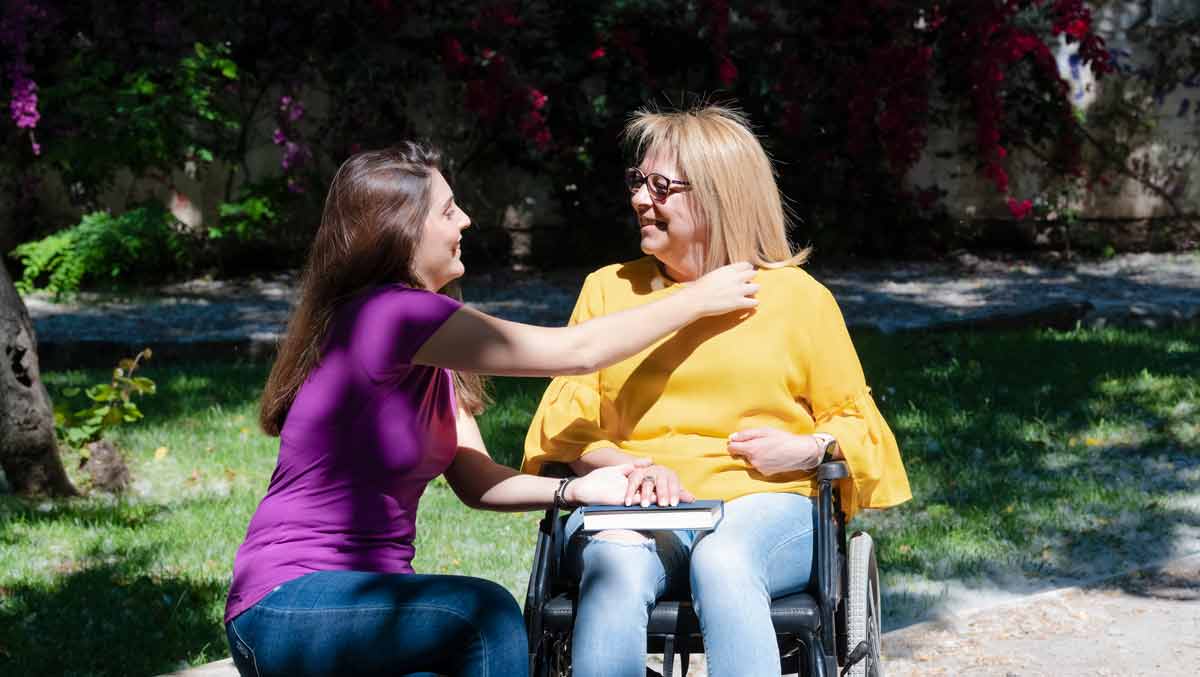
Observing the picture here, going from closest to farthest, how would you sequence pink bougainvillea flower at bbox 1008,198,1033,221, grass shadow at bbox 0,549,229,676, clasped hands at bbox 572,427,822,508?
clasped hands at bbox 572,427,822,508 < grass shadow at bbox 0,549,229,676 < pink bougainvillea flower at bbox 1008,198,1033,221

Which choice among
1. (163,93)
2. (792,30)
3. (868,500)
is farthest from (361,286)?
(792,30)

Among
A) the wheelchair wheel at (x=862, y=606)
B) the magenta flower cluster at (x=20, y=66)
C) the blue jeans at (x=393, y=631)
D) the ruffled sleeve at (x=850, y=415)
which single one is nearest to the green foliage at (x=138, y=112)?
the magenta flower cluster at (x=20, y=66)

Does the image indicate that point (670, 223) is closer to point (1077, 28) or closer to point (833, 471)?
point (833, 471)

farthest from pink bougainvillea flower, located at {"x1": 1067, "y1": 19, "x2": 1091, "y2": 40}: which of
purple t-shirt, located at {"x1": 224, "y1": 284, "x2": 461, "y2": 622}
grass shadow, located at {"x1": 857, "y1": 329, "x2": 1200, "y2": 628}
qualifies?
purple t-shirt, located at {"x1": 224, "y1": 284, "x2": 461, "y2": 622}

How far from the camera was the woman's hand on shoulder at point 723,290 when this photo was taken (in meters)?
3.07

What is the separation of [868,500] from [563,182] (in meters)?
8.41

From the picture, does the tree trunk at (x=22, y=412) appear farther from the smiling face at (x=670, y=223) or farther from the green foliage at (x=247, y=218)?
the green foliage at (x=247, y=218)

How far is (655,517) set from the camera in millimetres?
2818

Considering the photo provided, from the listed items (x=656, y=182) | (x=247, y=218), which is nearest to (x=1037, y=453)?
(x=656, y=182)

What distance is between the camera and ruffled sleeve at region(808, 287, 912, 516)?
326cm

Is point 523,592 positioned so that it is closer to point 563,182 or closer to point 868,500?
point 868,500

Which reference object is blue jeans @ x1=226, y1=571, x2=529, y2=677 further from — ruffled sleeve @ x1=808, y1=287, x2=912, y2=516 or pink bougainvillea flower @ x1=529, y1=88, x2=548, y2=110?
pink bougainvillea flower @ x1=529, y1=88, x2=548, y2=110

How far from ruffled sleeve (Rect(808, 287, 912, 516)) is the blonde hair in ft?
0.68

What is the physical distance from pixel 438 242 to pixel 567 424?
65 cm
